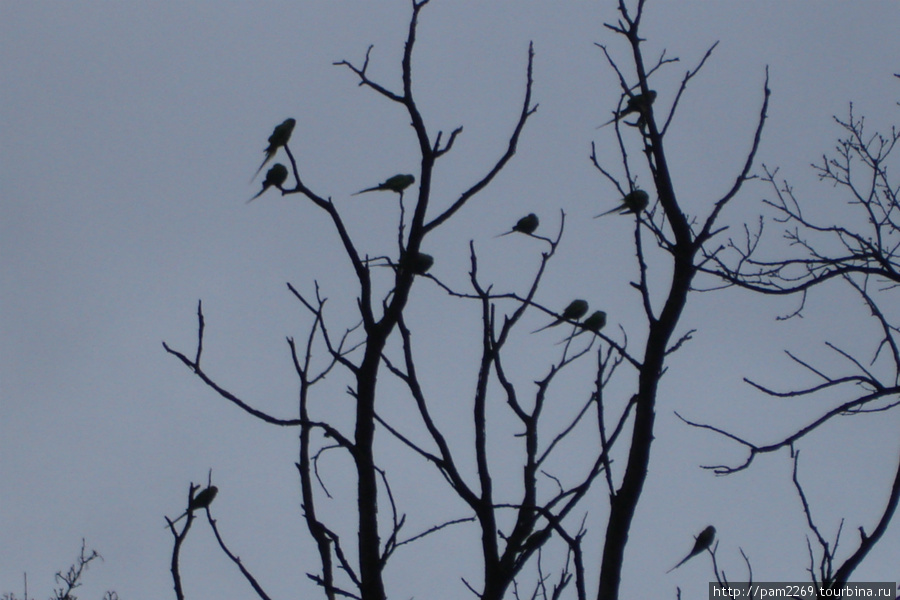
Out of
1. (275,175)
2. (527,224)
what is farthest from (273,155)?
(527,224)

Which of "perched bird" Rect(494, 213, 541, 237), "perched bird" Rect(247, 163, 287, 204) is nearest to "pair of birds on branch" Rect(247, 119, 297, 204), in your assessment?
"perched bird" Rect(247, 163, 287, 204)

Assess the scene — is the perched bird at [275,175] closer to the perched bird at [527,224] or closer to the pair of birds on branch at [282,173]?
the pair of birds on branch at [282,173]

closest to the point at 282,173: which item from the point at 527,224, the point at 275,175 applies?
the point at 275,175

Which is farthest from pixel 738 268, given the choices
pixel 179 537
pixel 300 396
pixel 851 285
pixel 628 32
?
pixel 179 537

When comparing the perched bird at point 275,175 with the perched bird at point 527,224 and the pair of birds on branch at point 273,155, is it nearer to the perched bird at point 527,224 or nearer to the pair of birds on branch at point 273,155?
the pair of birds on branch at point 273,155

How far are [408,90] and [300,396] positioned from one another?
44.6 inches

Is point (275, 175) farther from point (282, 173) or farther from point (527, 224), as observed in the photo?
point (527, 224)

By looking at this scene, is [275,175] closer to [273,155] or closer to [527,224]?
[273,155]

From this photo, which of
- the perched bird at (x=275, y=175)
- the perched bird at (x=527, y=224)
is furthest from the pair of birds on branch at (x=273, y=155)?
the perched bird at (x=527, y=224)

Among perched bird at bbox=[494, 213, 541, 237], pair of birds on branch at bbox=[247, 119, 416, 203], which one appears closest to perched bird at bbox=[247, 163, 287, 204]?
pair of birds on branch at bbox=[247, 119, 416, 203]

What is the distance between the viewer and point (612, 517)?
7.57 ft

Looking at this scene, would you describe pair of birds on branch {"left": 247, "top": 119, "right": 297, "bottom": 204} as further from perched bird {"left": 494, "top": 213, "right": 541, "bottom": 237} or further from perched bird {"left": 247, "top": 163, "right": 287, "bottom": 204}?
perched bird {"left": 494, "top": 213, "right": 541, "bottom": 237}

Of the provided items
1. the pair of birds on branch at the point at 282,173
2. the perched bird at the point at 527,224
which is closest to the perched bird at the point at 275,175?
the pair of birds on branch at the point at 282,173

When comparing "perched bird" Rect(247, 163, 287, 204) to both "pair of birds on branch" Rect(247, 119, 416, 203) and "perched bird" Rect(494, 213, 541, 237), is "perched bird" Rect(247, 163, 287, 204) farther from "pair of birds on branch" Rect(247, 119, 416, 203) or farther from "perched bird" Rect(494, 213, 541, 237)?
"perched bird" Rect(494, 213, 541, 237)
